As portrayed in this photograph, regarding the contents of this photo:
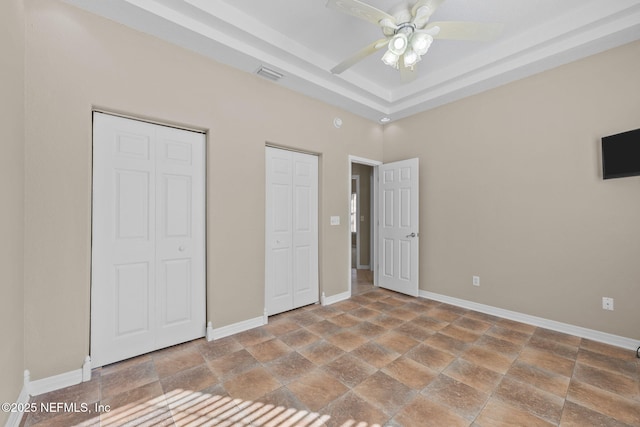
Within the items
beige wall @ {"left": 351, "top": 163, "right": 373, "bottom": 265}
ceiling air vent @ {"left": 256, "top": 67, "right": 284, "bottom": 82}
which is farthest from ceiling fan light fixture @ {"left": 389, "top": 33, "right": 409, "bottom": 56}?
beige wall @ {"left": 351, "top": 163, "right": 373, "bottom": 265}

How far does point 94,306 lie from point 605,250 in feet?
15.7

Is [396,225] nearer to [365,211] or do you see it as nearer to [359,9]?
[365,211]

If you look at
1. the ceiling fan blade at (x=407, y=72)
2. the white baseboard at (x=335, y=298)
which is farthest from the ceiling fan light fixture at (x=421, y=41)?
the white baseboard at (x=335, y=298)

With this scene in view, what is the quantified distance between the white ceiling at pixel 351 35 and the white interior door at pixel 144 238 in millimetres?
909

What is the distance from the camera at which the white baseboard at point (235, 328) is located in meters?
2.77

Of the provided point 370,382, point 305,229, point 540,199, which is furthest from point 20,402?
point 540,199

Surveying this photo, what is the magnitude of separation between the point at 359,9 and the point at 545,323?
12.3 feet

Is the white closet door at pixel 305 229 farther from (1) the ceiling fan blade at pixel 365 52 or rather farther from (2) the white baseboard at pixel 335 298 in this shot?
(1) the ceiling fan blade at pixel 365 52

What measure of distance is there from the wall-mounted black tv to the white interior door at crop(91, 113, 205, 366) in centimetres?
405

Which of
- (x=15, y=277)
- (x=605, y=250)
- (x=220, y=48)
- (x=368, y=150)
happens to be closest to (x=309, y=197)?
(x=368, y=150)

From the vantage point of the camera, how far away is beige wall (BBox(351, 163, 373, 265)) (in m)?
6.28

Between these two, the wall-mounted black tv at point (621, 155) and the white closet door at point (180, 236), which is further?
the white closet door at point (180, 236)

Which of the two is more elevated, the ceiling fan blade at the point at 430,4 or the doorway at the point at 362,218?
the ceiling fan blade at the point at 430,4

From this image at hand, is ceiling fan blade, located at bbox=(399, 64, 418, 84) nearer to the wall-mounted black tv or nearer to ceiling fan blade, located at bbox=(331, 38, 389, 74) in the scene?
ceiling fan blade, located at bbox=(331, 38, 389, 74)
